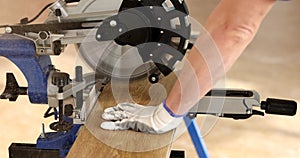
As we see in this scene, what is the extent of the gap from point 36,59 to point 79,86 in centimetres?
15

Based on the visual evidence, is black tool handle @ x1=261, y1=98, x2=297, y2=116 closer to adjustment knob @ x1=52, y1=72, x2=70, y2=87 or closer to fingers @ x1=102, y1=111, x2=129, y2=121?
fingers @ x1=102, y1=111, x2=129, y2=121

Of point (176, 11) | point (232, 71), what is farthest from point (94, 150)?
point (232, 71)

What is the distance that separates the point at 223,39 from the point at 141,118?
1.29ft

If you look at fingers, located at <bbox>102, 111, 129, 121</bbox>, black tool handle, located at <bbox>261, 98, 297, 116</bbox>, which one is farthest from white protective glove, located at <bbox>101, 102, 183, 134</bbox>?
black tool handle, located at <bbox>261, 98, 297, 116</bbox>

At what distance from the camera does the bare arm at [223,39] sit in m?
1.20

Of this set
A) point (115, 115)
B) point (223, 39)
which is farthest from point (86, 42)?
point (223, 39)

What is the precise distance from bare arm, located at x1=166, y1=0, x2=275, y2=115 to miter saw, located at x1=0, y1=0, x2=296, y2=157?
216 mm

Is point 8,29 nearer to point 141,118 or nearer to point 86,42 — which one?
point 86,42

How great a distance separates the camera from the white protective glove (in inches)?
57.2

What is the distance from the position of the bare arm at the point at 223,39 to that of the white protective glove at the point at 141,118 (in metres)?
0.06

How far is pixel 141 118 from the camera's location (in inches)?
59.8

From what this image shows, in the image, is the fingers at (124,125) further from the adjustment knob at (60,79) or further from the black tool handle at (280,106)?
the black tool handle at (280,106)

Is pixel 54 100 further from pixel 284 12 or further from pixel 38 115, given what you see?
pixel 284 12

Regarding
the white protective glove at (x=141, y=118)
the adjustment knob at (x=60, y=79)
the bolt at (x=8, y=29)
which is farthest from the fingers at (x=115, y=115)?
the bolt at (x=8, y=29)
